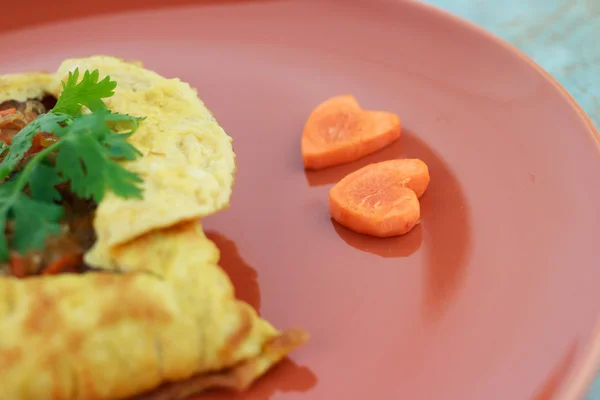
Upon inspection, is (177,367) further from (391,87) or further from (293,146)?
(391,87)

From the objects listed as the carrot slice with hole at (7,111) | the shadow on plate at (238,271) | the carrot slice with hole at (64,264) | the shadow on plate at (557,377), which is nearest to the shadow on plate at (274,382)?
the shadow on plate at (238,271)

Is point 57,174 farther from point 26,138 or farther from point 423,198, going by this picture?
point 423,198

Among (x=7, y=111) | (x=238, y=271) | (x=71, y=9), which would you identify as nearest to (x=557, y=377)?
(x=238, y=271)

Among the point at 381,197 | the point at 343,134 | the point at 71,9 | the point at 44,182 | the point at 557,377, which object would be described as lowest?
the point at 557,377

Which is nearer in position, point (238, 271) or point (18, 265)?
point (18, 265)

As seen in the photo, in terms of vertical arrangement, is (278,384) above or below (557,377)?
below

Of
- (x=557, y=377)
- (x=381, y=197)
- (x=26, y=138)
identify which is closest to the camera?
(x=557, y=377)

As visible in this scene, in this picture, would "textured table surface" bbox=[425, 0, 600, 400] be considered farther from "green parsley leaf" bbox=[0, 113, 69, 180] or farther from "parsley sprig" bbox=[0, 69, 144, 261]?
"green parsley leaf" bbox=[0, 113, 69, 180]
